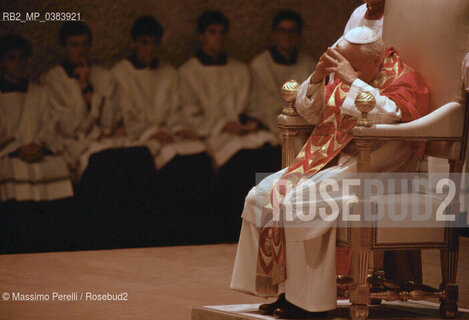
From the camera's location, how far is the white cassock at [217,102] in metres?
8.27

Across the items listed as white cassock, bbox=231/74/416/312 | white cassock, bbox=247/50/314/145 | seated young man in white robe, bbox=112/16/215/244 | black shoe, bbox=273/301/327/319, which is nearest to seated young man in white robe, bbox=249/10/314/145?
white cassock, bbox=247/50/314/145

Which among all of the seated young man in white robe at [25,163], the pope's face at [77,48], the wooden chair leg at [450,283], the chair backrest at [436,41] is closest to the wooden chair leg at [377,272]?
the wooden chair leg at [450,283]

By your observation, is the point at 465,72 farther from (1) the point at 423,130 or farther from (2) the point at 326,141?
(2) the point at 326,141

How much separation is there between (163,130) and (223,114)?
52cm

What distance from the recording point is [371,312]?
5.20m

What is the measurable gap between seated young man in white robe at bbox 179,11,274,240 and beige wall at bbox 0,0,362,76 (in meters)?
0.10

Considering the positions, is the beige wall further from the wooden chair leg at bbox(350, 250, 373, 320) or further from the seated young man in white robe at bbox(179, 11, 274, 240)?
the wooden chair leg at bbox(350, 250, 373, 320)

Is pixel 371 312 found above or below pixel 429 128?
below

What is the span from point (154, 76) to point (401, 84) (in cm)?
331

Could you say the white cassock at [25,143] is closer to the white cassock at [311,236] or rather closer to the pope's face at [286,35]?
the pope's face at [286,35]

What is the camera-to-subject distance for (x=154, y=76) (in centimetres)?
812

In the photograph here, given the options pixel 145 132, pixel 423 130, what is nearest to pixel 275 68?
pixel 145 132

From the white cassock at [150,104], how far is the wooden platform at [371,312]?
2920 mm

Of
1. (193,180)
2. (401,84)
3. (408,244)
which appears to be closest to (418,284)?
(408,244)
